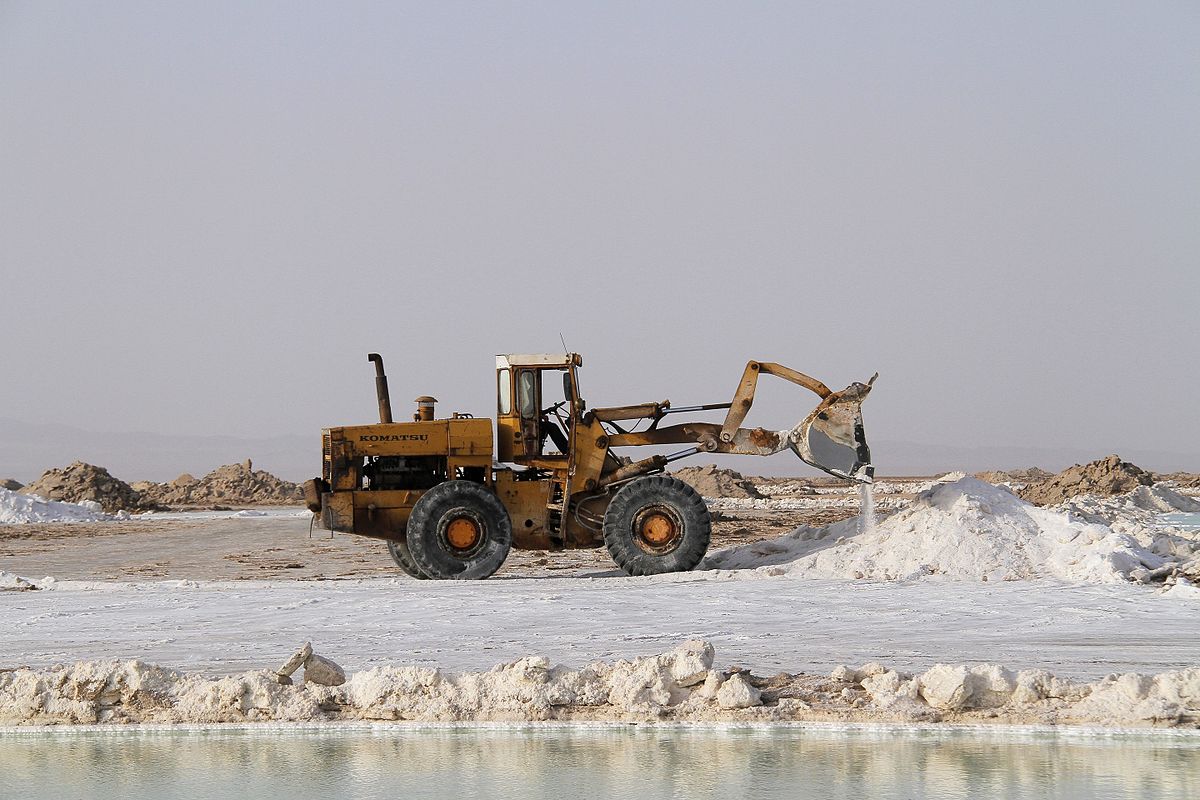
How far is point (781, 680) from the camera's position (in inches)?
340

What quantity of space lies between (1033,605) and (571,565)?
310 inches

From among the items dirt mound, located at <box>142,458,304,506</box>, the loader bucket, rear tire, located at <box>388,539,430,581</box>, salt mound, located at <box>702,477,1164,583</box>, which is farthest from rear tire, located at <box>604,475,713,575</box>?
dirt mound, located at <box>142,458,304,506</box>

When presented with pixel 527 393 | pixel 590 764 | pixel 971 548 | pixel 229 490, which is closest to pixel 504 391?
pixel 527 393

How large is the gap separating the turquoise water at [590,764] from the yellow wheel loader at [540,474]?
8164 millimetres

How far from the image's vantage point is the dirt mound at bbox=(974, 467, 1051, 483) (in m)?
63.2

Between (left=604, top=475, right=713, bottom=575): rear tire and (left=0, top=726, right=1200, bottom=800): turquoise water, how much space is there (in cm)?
814

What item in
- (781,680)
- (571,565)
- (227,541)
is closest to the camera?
(781,680)

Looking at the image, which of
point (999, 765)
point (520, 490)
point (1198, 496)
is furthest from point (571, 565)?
point (1198, 496)

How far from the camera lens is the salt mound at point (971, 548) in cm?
1495

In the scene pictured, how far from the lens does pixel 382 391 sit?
17.3 meters

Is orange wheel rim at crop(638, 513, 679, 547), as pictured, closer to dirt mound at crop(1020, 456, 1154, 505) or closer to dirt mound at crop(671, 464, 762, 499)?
dirt mound at crop(1020, 456, 1154, 505)

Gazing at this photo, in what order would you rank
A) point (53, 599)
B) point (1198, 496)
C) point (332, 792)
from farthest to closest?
point (1198, 496) < point (53, 599) < point (332, 792)

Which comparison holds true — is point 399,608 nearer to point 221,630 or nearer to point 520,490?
point 221,630

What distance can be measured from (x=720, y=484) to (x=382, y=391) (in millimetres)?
32858
